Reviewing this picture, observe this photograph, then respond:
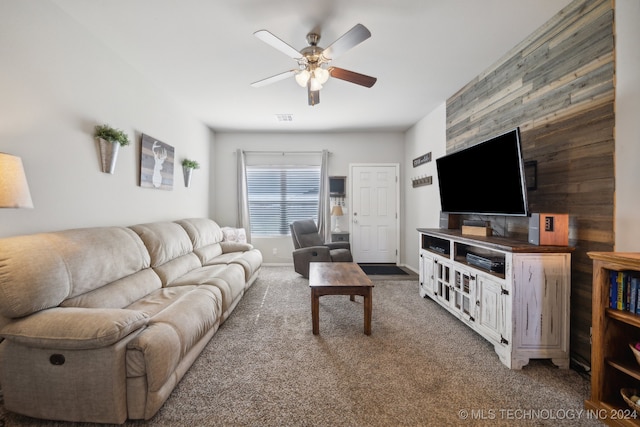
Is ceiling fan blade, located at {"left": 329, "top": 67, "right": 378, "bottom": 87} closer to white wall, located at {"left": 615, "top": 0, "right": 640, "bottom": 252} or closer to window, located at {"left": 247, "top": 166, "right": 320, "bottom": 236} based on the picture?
white wall, located at {"left": 615, "top": 0, "right": 640, "bottom": 252}

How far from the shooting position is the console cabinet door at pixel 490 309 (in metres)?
1.97

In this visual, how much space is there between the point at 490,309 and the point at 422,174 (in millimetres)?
2771

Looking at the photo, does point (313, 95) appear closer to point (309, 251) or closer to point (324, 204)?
point (309, 251)

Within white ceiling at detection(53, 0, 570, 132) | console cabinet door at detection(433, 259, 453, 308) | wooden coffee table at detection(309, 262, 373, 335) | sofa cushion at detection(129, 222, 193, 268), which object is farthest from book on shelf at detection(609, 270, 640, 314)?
sofa cushion at detection(129, 222, 193, 268)

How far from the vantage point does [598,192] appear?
1735mm

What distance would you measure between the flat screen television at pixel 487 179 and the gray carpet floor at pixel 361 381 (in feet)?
3.95

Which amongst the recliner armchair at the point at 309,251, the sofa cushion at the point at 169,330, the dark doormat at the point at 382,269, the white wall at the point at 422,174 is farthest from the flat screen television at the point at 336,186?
the sofa cushion at the point at 169,330

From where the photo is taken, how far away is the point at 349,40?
1.83 metres

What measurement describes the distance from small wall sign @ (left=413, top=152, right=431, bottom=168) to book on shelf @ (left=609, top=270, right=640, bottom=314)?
9.88 ft

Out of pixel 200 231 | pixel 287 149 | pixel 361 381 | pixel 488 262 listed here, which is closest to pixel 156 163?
pixel 200 231

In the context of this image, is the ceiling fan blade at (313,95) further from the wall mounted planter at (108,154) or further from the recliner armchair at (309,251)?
the recliner armchair at (309,251)

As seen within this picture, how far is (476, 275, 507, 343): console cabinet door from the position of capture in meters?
1.97

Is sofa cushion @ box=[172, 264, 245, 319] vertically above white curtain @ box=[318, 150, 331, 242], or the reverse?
white curtain @ box=[318, 150, 331, 242]

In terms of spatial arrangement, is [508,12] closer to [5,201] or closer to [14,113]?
[5,201]
